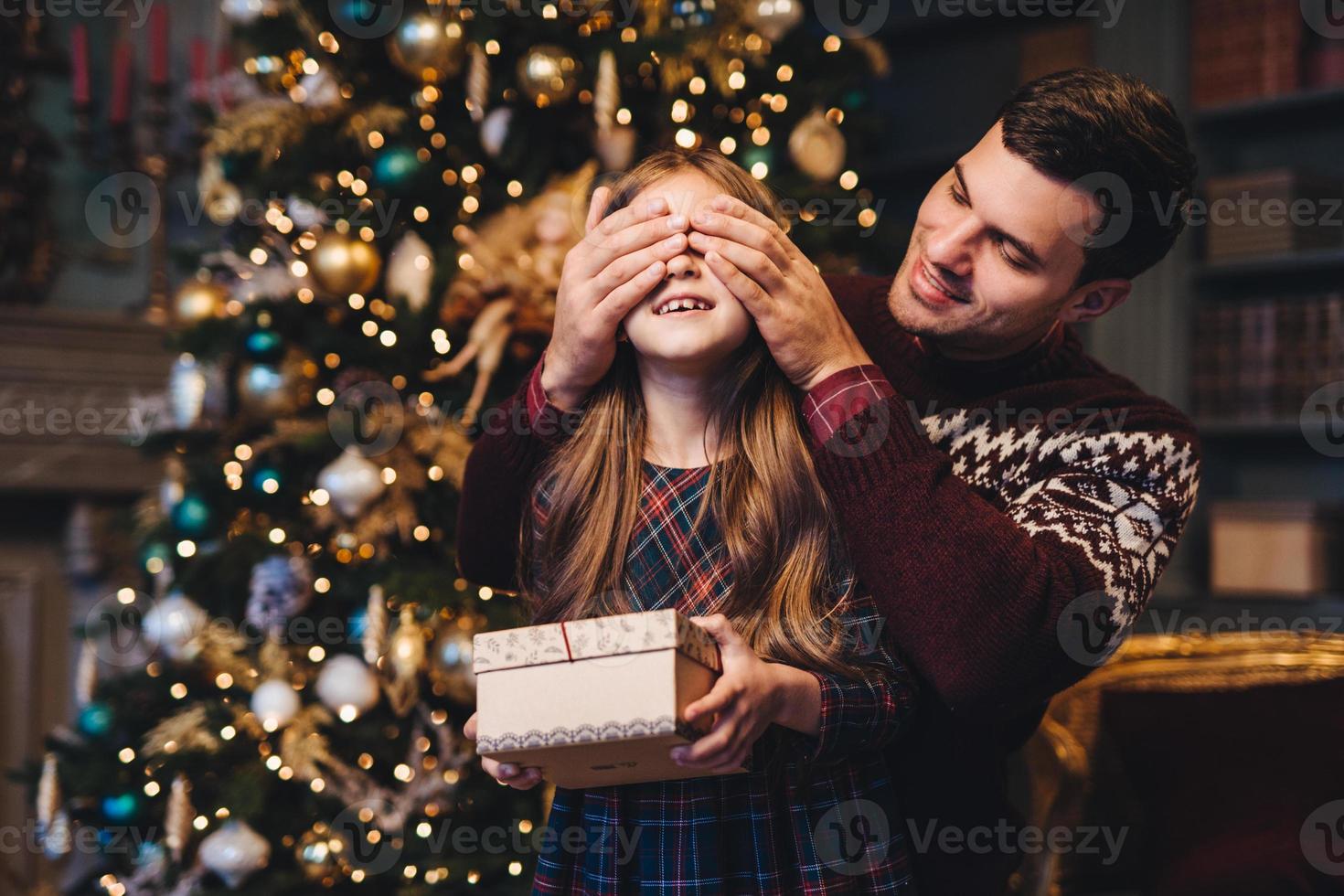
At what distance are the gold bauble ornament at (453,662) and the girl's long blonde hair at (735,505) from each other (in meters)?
0.90

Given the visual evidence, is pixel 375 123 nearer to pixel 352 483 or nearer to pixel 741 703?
pixel 352 483

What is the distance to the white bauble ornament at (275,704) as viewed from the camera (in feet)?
6.91

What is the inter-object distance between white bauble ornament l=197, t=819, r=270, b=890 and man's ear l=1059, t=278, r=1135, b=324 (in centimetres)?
160

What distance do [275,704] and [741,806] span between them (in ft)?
4.17

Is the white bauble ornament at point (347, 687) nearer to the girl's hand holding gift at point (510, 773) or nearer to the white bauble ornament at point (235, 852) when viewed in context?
the white bauble ornament at point (235, 852)

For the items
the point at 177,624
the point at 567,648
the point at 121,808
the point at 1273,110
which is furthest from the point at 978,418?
the point at 1273,110

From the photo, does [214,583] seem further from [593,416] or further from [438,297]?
[593,416]

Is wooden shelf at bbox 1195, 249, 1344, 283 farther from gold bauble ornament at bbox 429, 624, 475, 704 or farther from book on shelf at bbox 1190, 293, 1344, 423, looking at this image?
gold bauble ornament at bbox 429, 624, 475, 704

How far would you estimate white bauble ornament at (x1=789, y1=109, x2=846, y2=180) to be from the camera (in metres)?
2.43

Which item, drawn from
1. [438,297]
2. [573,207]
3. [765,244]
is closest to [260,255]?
[438,297]

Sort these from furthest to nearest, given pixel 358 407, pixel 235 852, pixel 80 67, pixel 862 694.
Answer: pixel 80 67 → pixel 358 407 → pixel 235 852 → pixel 862 694

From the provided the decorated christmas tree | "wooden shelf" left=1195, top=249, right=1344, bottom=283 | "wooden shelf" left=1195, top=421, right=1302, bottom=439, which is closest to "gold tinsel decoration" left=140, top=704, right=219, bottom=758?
the decorated christmas tree

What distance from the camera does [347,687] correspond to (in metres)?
2.09

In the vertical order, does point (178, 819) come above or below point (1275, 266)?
below
